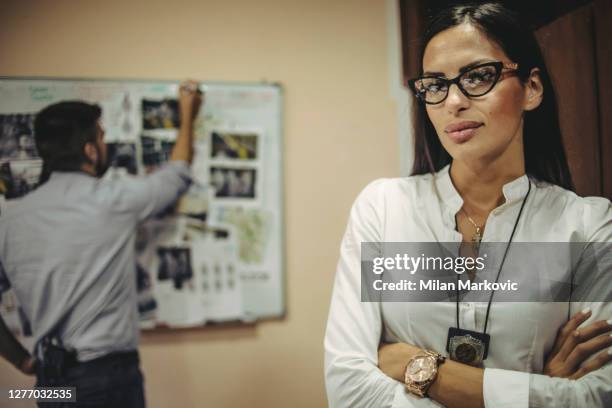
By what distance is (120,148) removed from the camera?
1289mm

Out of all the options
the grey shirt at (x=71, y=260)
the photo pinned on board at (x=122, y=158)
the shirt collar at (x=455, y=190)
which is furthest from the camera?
the photo pinned on board at (x=122, y=158)

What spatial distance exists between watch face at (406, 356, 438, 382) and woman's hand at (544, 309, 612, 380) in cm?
23

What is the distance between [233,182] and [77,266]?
498 millimetres

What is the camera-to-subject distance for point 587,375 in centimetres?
81

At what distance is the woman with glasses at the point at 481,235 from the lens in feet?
2.78

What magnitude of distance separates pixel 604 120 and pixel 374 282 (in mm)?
612

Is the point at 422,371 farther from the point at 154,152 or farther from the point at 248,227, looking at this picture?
the point at 154,152

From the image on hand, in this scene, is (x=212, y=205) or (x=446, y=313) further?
(x=212, y=205)

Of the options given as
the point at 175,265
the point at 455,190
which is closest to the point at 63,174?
the point at 175,265

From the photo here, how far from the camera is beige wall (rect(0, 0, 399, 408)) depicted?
4.02 ft

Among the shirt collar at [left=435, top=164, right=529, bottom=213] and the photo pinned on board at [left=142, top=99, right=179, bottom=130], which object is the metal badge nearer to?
the shirt collar at [left=435, top=164, right=529, bottom=213]

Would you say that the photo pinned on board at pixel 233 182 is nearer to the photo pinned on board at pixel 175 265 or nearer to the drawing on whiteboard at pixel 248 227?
the drawing on whiteboard at pixel 248 227

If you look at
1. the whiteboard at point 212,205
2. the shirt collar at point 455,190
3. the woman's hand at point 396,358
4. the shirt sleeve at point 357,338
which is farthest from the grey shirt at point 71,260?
the shirt collar at point 455,190

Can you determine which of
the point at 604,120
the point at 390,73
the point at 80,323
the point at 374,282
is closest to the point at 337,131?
the point at 390,73
